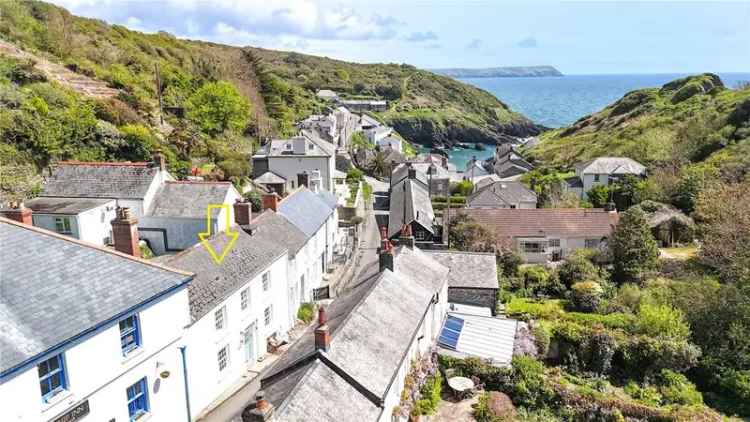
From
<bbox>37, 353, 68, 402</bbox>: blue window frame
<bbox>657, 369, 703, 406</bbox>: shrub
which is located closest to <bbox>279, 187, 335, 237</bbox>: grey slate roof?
<bbox>37, 353, 68, 402</bbox>: blue window frame

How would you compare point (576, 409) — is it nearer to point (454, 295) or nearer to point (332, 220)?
point (454, 295)

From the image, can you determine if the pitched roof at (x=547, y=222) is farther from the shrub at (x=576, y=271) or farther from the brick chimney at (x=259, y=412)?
the brick chimney at (x=259, y=412)

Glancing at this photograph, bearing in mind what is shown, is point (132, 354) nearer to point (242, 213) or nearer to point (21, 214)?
point (21, 214)

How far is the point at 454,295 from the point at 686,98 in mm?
110288

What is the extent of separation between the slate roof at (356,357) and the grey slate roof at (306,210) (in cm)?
993

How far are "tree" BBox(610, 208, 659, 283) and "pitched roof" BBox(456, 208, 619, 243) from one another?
5.57 meters

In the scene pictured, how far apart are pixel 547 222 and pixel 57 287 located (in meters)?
40.4

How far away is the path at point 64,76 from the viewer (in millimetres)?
54750

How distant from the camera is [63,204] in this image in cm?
3322

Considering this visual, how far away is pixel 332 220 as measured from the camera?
4434cm

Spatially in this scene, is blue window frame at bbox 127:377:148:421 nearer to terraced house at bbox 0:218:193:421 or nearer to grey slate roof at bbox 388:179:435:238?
terraced house at bbox 0:218:193:421

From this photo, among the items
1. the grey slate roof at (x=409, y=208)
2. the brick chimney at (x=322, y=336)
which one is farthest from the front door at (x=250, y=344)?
the grey slate roof at (x=409, y=208)

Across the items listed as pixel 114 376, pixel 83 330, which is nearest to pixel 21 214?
pixel 83 330

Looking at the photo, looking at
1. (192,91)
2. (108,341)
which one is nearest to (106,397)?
(108,341)
